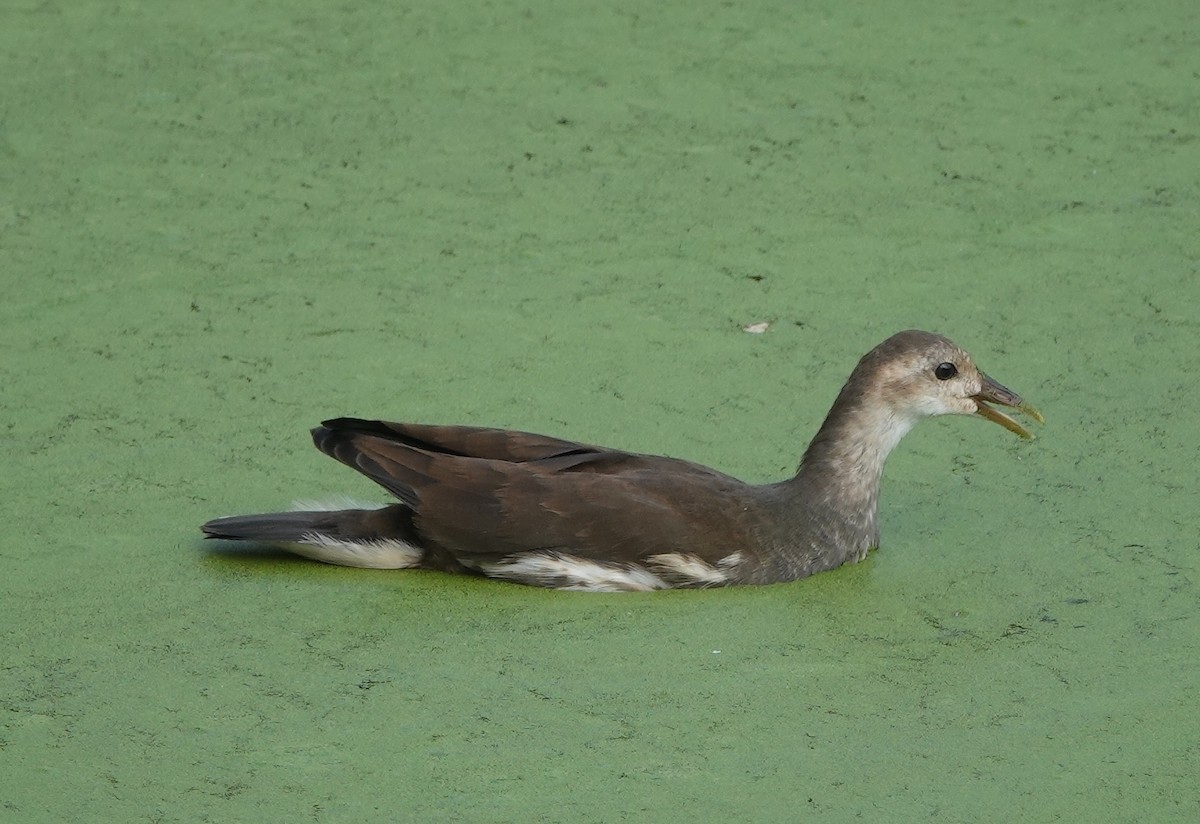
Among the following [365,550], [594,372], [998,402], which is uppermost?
[998,402]

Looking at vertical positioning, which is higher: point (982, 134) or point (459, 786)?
point (982, 134)

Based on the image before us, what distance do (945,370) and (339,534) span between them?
1.61 m

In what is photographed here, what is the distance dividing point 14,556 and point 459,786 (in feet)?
5.08

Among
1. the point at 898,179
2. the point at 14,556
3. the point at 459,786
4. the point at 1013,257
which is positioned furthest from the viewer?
the point at 898,179

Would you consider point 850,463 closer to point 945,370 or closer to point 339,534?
point 945,370

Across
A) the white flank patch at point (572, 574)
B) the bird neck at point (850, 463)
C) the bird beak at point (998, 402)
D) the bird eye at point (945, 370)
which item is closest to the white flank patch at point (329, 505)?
the white flank patch at point (572, 574)

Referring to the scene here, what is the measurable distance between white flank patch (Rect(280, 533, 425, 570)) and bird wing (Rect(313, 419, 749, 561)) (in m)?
0.10

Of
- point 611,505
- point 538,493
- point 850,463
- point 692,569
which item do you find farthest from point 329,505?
point 850,463

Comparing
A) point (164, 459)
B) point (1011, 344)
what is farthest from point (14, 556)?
point (1011, 344)

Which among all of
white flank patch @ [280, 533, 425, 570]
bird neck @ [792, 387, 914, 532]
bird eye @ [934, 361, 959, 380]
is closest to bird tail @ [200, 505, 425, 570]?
white flank patch @ [280, 533, 425, 570]

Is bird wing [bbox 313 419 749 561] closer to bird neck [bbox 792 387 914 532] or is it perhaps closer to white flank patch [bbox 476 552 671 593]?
white flank patch [bbox 476 552 671 593]

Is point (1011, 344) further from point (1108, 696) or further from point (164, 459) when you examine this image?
point (164, 459)

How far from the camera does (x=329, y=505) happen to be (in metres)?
5.32

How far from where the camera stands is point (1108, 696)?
459cm
